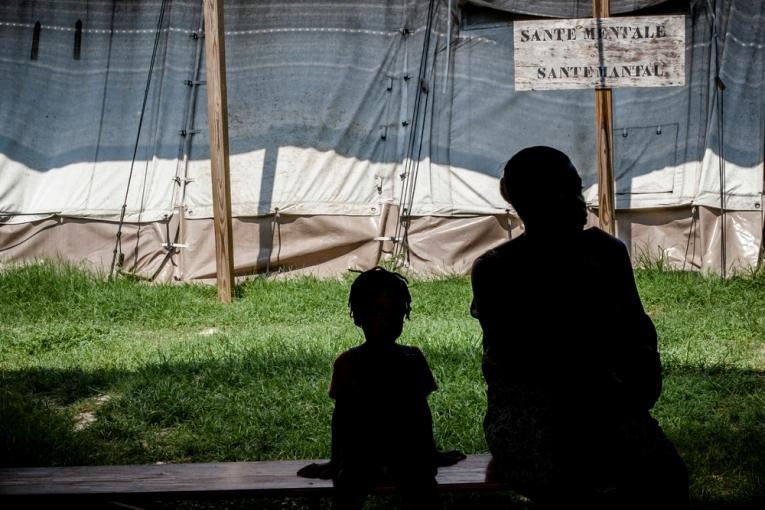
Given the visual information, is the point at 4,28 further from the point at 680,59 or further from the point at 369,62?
the point at 680,59

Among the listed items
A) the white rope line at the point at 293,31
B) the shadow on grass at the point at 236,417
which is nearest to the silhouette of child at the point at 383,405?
the shadow on grass at the point at 236,417

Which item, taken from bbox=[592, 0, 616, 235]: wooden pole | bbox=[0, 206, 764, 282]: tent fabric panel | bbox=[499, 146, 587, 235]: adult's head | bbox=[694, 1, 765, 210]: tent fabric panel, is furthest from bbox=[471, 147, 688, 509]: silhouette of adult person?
bbox=[694, 1, 765, 210]: tent fabric panel

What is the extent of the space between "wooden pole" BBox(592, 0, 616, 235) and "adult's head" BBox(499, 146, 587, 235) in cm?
363

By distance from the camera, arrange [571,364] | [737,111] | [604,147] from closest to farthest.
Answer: [571,364] < [604,147] < [737,111]

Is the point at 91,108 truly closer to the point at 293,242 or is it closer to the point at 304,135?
the point at 304,135

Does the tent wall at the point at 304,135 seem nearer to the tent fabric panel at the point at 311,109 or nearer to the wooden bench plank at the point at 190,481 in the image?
the tent fabric panel at the point at 311,109

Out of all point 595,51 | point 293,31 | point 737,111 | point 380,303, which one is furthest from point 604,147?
point 293,31

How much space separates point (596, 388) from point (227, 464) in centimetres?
147

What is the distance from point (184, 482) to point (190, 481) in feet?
0.07

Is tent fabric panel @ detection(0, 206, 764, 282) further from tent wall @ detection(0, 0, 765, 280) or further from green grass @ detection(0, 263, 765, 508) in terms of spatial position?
green grass @ detection(0, 263, 765, 508)

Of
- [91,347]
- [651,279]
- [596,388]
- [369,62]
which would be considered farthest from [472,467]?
[369,62]

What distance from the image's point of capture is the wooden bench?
3.27 meters

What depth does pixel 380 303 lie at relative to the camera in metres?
3.20

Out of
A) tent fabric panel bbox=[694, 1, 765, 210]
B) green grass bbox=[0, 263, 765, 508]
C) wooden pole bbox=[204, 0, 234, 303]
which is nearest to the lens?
green grass bbox=[0, 263, 765, 508]
